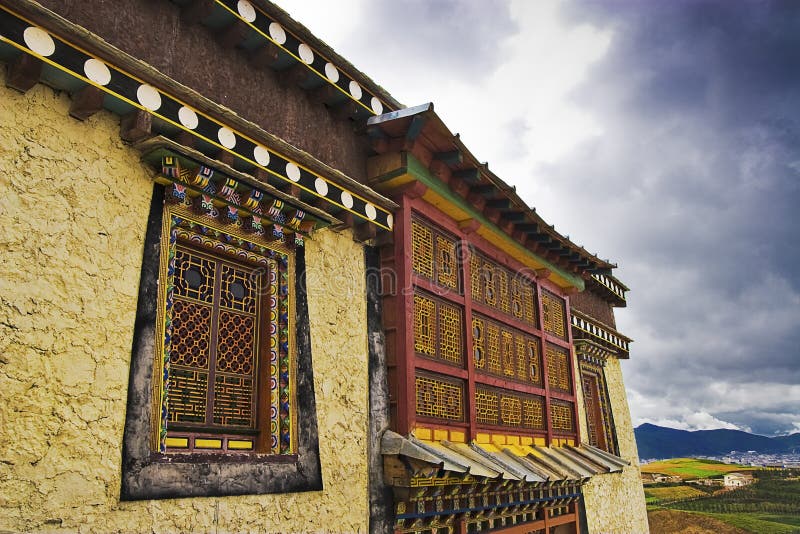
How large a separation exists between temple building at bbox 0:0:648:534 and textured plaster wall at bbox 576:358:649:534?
3747 mm

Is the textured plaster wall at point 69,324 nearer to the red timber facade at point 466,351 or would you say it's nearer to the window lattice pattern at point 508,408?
the red timber facade at point 466,351

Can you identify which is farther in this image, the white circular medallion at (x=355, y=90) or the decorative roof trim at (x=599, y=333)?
the decorative roof trim at (x=599, y=333)

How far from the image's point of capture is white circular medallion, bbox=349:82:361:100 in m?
6.03

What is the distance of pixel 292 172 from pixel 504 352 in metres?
4.32

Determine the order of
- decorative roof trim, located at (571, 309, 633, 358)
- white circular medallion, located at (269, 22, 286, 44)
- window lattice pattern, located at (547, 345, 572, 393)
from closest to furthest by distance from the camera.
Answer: white circular medallion, located at (269, 22, 286, 44) < window lattice pattern, located at (547, 345, 572, 393) < decorative roof trim, located at (571, 309, 633, 358)

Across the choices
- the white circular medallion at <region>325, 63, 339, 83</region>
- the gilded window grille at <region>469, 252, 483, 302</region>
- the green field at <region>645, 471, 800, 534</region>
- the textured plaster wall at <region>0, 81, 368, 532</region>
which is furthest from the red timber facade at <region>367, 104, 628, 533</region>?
the green field at <region>645, 471, 800, 534</region>

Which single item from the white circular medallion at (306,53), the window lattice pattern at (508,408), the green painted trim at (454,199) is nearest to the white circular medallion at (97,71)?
the white circular medallion at (306,53)

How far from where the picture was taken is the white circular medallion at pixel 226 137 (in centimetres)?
436

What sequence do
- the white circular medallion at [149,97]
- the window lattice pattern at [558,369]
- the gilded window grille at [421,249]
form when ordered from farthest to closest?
the window lattice pattern at [558,369] < the gilded window grille at [421,249] < the white circular medallion at [149,97]

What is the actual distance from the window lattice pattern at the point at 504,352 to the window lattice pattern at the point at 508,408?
23cm

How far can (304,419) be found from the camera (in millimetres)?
4766

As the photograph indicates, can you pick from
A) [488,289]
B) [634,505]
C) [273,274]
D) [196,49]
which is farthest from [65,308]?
[634,505]

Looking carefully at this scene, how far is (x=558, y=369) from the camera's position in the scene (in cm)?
984

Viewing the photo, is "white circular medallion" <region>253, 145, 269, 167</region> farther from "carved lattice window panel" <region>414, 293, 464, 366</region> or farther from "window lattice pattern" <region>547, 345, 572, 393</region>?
"window lattice pattern" <region>547, 345, 572, 393</region>
